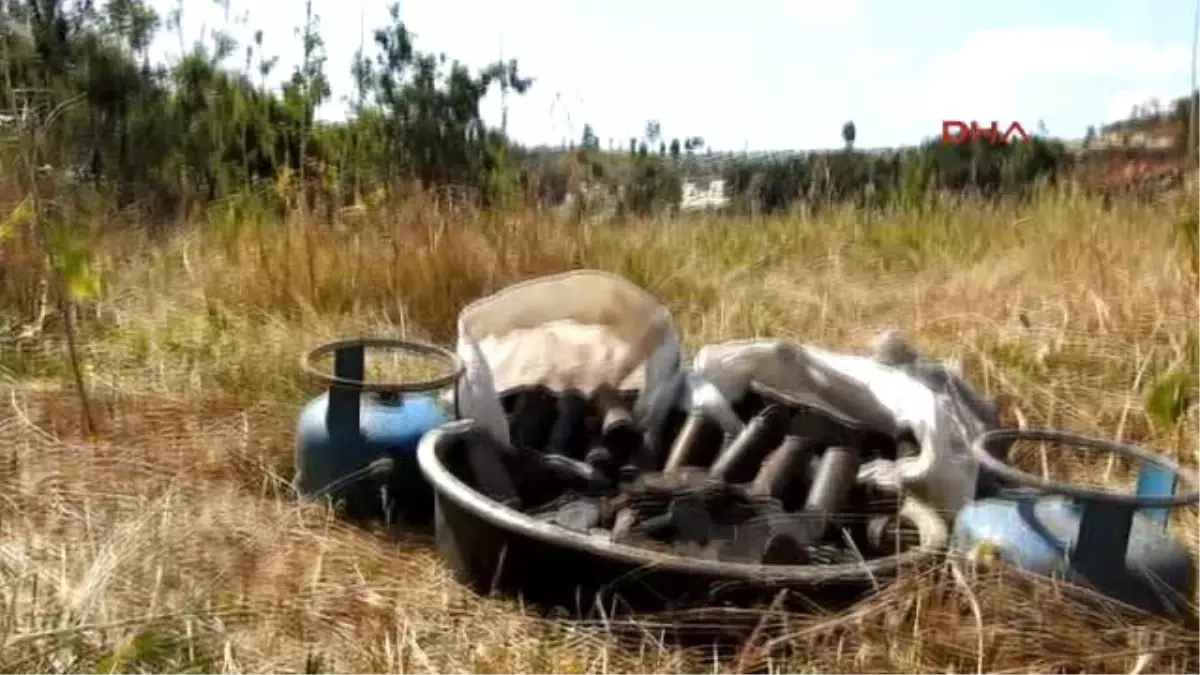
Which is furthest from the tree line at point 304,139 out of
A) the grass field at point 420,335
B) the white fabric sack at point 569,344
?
the white fabric sack at point 569,344

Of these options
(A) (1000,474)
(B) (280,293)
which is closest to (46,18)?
(B) (280,293)

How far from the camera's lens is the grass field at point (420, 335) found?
6.79 ft

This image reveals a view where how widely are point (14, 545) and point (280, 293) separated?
2.04 metres

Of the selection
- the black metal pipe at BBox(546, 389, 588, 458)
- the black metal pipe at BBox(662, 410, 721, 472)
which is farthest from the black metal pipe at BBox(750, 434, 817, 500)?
the black metal pipe at BBox(546, 389, 588, 458)

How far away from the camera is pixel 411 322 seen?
165 inches

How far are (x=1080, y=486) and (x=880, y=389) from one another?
621 mm

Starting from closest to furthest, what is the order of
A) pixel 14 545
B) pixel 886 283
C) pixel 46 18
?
pixel 14 545 < pixel 886 283 < pixel 46 18

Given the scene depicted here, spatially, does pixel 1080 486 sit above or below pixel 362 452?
above

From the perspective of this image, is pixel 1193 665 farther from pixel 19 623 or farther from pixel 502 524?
pixel 19 623

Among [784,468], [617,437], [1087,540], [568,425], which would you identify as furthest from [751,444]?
[1087,540]

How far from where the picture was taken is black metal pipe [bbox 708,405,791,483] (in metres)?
2.74

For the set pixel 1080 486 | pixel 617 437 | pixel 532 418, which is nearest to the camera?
pixel 1080 486

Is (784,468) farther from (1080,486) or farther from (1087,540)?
(1087,540)

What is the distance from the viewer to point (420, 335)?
4129 mm
